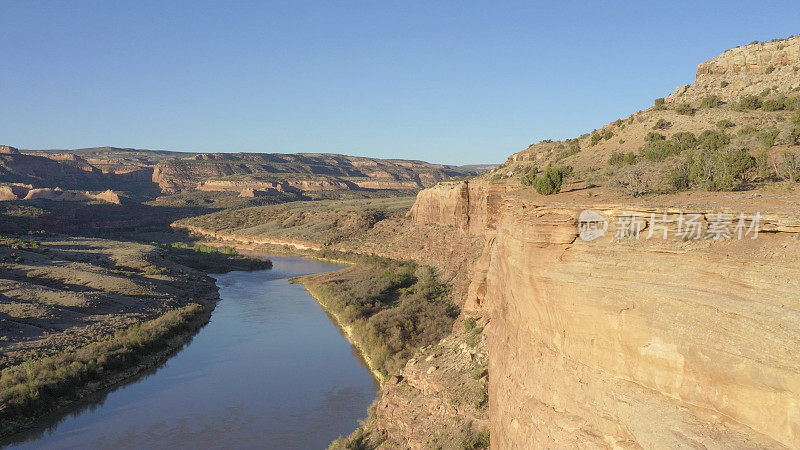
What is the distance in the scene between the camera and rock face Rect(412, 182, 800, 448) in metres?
7.08

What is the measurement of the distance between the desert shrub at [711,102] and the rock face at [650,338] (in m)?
15.7

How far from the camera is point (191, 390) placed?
26.0 meters

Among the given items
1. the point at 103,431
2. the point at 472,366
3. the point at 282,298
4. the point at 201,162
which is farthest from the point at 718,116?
the point at 201,162

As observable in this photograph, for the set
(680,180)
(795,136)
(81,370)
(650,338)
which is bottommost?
(81,370)

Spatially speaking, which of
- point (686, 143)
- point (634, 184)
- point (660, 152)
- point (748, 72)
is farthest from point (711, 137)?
point (748, 72)

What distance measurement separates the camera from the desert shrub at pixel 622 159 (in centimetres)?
1915

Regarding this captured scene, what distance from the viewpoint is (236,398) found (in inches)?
984

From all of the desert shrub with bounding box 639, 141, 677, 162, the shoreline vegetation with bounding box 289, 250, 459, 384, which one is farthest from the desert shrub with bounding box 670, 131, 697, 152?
the shoreline vegetation with bounding box 289, 250, 459, 384

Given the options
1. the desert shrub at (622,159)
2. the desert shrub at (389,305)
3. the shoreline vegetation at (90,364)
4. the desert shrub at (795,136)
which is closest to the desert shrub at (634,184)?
the desert shrub at (622,159)

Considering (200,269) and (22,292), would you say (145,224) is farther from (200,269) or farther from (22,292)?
(22,292)

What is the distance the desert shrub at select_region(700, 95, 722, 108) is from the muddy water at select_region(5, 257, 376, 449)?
64.1ft

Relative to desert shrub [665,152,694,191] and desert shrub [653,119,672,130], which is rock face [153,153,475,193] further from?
desert shrub [665,152,694,191]

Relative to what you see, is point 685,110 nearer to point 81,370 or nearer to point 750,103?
point 750,103

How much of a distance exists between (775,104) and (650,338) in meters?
16.5
